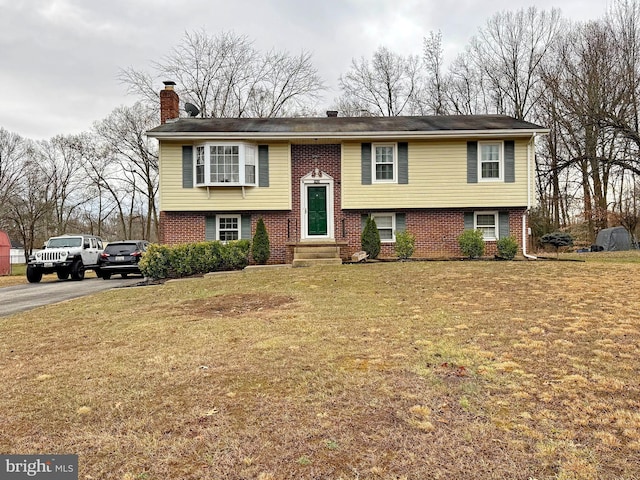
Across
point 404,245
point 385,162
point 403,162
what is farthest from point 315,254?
point 403,162

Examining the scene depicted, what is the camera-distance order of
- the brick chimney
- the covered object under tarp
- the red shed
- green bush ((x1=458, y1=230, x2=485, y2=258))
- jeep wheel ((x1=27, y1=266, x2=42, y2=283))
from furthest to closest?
the red shed, the covered object under tarp, the brick chimney, jeep wheel ((x1=27, y1=266, x2=42, y2=283)), green bush ((x1=458, y1=230, x2=485, y2=258))

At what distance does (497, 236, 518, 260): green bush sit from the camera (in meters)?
15.1

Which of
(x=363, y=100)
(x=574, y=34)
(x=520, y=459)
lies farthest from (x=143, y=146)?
(x=520, y=459)

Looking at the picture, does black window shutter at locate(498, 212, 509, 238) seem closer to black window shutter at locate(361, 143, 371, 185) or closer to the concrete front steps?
black window shutter at locate(361, 143, 371, 185)

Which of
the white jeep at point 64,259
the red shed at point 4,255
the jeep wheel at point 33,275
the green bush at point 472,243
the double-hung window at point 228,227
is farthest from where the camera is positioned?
the red shed at point 4,255

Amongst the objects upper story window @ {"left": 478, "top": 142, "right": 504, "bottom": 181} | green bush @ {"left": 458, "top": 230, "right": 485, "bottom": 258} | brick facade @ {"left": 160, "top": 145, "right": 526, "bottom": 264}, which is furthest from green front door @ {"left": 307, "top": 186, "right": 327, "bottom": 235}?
upper story window @ {"left": 478, "top": 142, "right": 504, "bottom": 181}

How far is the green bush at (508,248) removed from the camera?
15148mm

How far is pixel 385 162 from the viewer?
16359mm

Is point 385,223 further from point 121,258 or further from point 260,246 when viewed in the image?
point 121,258

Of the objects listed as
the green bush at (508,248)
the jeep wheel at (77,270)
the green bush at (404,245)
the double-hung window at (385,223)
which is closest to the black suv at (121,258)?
the jeep wheel at (77,270)

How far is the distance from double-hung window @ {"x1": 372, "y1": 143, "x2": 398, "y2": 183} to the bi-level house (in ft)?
0.13

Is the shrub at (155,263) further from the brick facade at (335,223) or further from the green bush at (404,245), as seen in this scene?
the green bush at (404,245)

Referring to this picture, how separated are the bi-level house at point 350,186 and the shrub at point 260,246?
94 cm

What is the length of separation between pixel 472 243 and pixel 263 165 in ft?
26.7
